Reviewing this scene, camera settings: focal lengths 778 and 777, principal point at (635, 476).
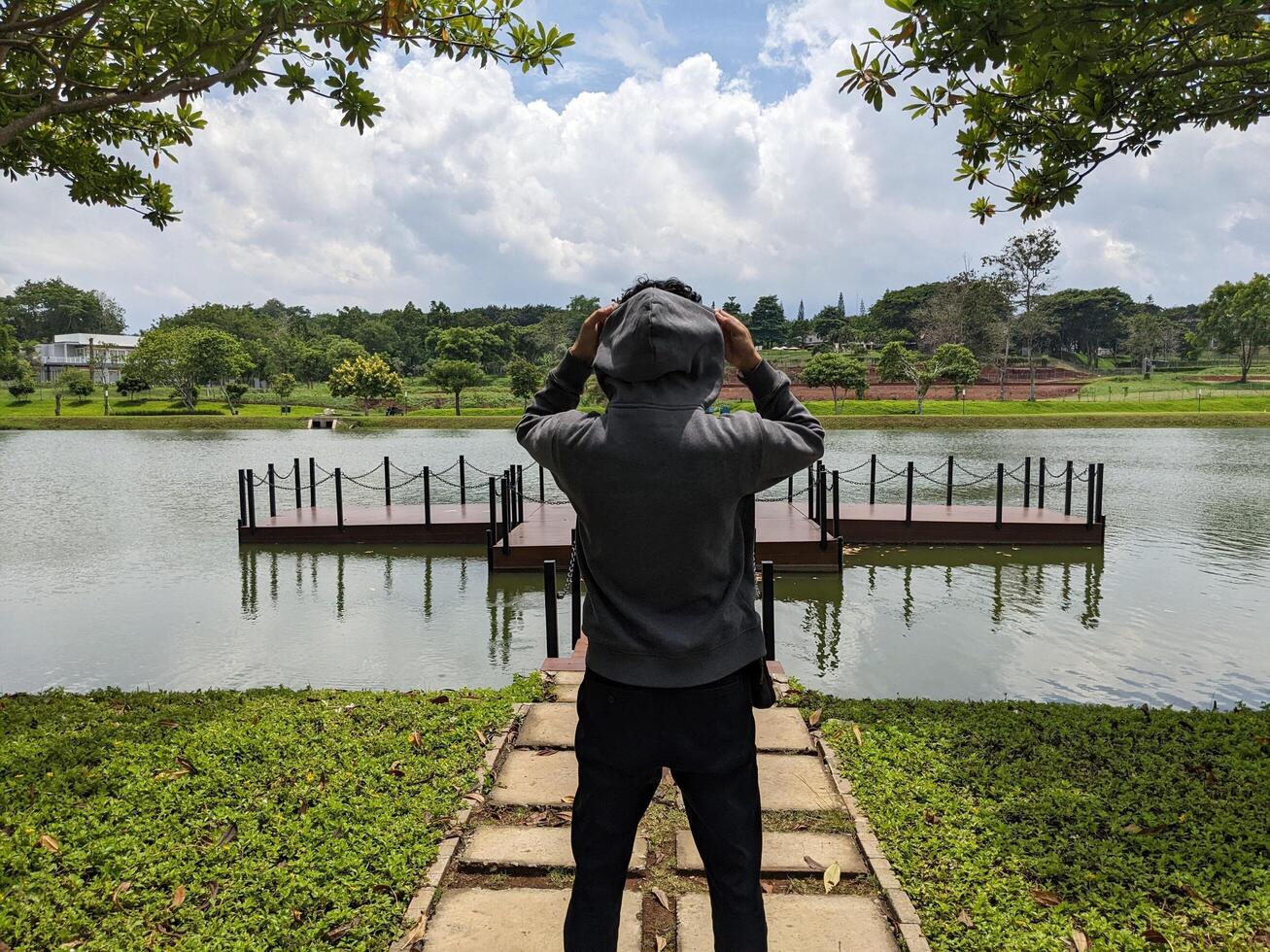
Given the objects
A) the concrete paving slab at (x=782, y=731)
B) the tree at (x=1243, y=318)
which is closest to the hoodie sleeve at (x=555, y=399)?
the concrete paving slab at (x=782, y=731)

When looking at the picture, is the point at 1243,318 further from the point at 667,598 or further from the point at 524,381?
the point at 667,598

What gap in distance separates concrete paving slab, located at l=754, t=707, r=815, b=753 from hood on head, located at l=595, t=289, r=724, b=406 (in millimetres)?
2455

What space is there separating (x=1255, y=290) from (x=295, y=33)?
6731cm

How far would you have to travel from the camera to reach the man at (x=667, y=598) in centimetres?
163

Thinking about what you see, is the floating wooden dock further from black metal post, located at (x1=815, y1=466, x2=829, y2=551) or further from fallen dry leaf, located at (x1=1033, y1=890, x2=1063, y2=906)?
fallen dry leaf, located at (x1=1033, y1=890, x2=1063, y2=906)

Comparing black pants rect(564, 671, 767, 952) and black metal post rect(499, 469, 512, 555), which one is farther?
black metal post rect(499, 469, 512, 555)

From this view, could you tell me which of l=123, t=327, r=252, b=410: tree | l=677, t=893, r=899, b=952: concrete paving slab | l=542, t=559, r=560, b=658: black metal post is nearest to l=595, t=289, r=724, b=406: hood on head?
l=677, t=893, r=899, b=952: concrete paving slab

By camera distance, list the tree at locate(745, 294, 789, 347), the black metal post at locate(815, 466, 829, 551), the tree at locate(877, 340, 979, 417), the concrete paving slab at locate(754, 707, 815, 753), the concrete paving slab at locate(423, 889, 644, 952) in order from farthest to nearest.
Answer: the tree at locate(745, 294, 789, 347), the tree at locate(877, 340, 979, 417), the black metal post at locate(815, 466, 829, 551), the concrete paving slab at locate(754, 707, 815, 753), the concrete paving slab at locate(423, 889, 644, 952)

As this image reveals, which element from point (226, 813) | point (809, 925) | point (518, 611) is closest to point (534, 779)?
point (226, 813)

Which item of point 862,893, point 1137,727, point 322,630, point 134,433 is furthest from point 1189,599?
point 134,433

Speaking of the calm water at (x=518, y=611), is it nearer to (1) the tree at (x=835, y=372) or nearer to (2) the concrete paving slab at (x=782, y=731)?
(2) the concrete paving slab at (x=782, y=731)

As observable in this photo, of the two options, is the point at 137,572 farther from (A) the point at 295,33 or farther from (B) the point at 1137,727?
(B) the point at 1137,727

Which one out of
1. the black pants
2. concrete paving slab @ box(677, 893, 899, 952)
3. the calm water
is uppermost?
the black pants

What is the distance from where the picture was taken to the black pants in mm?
Result: 1680
